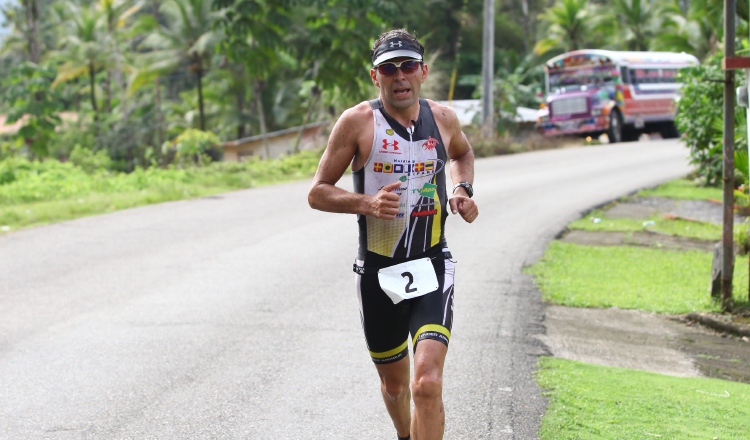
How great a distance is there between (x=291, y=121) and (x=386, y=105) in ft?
134

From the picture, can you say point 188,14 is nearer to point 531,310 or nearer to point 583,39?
point 583,39

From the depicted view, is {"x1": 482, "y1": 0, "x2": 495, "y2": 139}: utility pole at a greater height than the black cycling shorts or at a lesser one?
greater

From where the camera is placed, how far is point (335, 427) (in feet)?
18.1

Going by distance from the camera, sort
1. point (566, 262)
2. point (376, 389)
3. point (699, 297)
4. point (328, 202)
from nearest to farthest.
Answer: point (328, 202) → point (376, 389) → point (699, 297) → point (566, 262)

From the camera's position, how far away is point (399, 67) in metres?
4.44

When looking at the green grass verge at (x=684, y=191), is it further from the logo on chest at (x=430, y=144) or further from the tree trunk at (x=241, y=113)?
the tree trunk at (x=241, y=113)

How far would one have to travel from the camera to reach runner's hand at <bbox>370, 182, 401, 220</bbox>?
4.23m

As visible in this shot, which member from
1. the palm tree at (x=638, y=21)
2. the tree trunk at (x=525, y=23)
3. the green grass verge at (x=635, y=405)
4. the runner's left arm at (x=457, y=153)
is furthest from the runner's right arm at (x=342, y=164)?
the tree trunk at (x=525, y=23)

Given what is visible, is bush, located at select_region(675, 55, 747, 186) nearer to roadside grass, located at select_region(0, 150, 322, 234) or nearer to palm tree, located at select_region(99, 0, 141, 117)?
Answer: roadside grass, located at select_region(0, 150, 322, 234)

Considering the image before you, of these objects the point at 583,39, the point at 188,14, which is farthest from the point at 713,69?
the point at 583,39

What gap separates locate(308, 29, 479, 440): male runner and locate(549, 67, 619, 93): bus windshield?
2995 cm

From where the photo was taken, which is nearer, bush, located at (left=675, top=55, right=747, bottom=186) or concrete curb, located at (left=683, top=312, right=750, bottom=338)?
concrete curb, located at (left=683, top=312, right=750, bottom=338)

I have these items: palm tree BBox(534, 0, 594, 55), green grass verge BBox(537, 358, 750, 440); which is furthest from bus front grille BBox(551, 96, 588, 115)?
green grass verge BBox(537, 358, 750, 440)

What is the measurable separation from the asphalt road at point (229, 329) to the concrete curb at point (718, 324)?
1477mm
